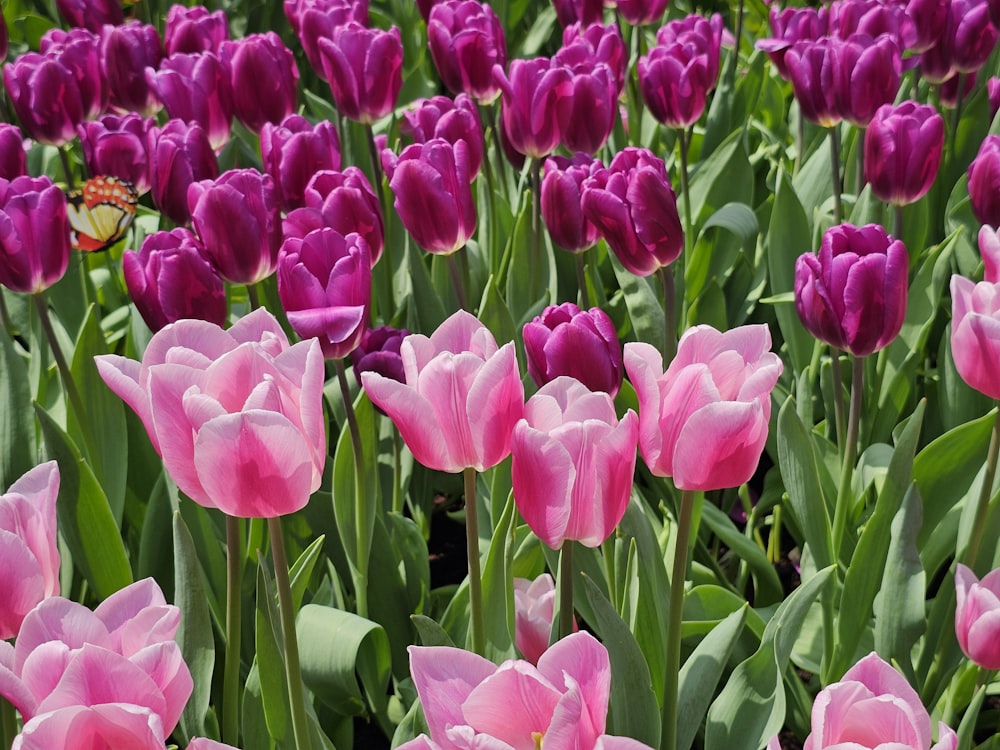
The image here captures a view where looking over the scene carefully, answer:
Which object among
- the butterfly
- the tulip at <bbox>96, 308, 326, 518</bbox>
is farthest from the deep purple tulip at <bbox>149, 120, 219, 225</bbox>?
the tulip at <bbox>96, 308, 326, 518</bbox>

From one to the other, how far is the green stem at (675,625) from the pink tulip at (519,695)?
0.26m

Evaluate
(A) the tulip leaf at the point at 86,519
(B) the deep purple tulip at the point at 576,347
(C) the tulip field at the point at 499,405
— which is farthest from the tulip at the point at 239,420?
(A) the tulip leaf at the point at 86,519

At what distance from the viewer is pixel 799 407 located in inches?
67.3

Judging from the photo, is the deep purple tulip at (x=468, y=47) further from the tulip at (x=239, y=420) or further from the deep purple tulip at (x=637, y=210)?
the tulip at (x=239, y=420)

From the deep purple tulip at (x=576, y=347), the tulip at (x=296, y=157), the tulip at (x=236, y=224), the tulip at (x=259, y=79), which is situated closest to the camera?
the deep purple tulip at (x=576, y=347)

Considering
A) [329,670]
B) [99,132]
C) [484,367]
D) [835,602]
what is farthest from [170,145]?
[835,602]

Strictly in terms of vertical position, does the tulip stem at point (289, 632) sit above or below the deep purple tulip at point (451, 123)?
below

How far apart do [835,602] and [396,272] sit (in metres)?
1.09

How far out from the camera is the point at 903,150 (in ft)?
5.36

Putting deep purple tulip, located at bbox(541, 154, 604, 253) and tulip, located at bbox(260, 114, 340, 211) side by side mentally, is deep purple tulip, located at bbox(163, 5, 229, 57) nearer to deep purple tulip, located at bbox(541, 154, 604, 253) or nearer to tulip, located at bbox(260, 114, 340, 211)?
tulip, located at bbox(260, 114, 340, 211)

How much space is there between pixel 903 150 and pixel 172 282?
1.03 meters

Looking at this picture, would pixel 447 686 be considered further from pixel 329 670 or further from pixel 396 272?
pixel 396 272

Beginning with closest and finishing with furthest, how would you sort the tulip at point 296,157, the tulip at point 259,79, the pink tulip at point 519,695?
the pink tulip at point 519,695 < the tulip at point 296,157 < the tulip at point 259,79

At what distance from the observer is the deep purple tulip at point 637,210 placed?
140 cm
